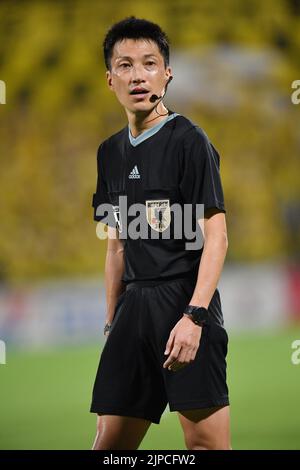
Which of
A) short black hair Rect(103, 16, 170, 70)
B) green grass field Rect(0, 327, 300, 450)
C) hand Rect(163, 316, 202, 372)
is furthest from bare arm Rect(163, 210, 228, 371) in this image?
green grass field Rect(0, 327, 300, 450)

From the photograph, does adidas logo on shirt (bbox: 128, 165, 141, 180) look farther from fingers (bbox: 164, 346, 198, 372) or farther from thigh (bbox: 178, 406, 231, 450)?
thigh (bbox: 178, 406, 231, 450)

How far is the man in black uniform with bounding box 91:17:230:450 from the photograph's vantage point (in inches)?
145

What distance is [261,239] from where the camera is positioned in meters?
15.9

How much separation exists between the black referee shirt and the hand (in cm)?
29

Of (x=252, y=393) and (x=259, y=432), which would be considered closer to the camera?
(x=259, y=432)

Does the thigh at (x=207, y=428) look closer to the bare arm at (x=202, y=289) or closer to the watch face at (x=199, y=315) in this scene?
the bare arm at (x=202, y=289)

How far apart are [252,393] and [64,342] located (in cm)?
433

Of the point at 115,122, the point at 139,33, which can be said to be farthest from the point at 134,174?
the point at 115,122

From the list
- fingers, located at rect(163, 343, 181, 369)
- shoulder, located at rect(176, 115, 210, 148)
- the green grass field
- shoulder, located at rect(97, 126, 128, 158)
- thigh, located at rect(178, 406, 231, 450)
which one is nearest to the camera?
fingers, located at rect(163, 343, 181, 369)

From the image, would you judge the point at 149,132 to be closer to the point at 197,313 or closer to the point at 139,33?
the point at 139,33

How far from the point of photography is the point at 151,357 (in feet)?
12.6

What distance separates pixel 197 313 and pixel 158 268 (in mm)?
308

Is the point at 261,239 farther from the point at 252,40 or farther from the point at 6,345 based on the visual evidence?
the point at 6,345

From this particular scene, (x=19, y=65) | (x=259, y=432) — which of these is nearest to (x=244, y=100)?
(x=19, y=65)
